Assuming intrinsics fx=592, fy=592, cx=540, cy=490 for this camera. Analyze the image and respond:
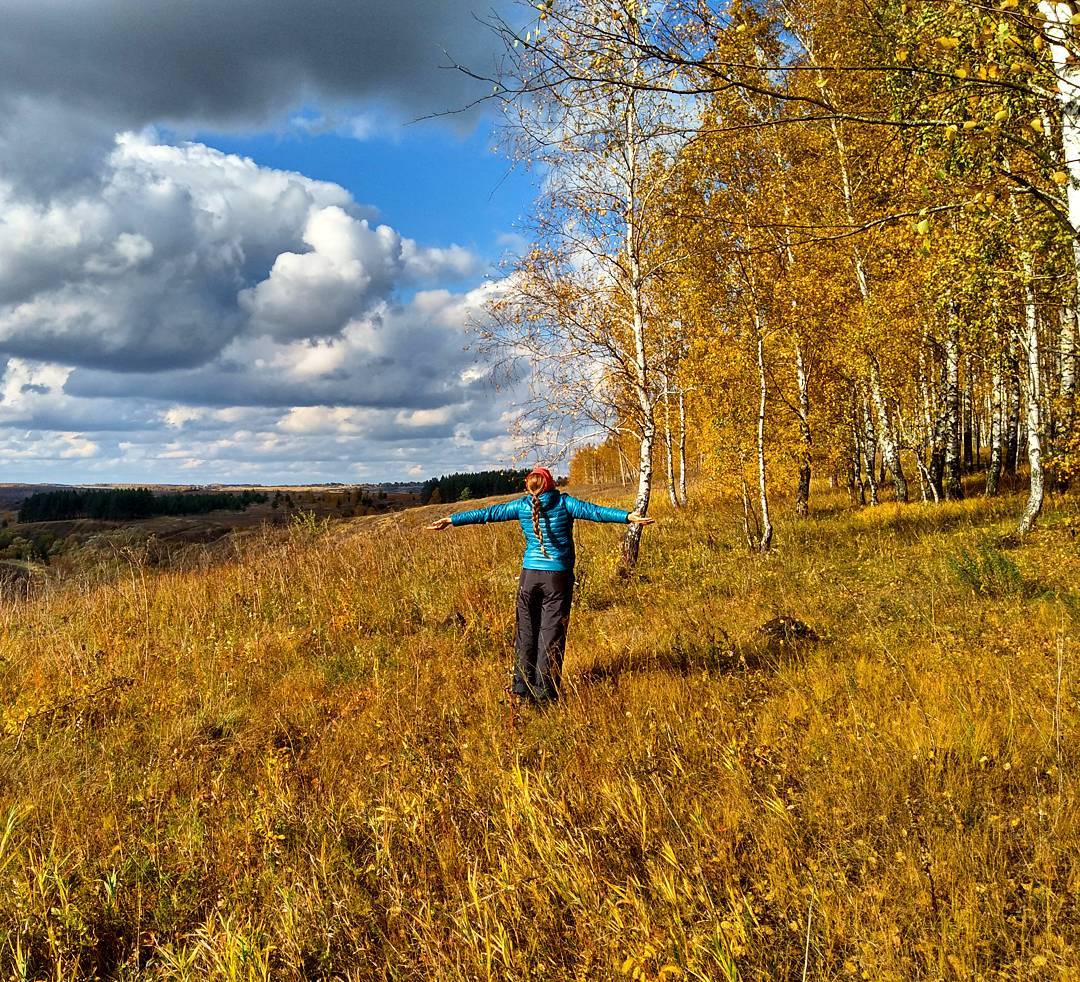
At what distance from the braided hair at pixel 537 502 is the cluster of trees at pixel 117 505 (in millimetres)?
143823

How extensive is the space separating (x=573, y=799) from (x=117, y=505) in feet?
512

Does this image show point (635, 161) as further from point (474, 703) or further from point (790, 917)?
point (790, 917)

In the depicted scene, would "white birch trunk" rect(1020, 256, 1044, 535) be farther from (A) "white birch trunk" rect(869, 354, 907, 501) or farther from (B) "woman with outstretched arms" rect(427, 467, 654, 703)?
(B) "woman with outstretched arms" rect(427, 467, 654, 703)

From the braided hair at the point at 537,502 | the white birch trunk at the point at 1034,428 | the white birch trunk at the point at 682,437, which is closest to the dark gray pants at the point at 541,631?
the braided hair at the point at 537,502

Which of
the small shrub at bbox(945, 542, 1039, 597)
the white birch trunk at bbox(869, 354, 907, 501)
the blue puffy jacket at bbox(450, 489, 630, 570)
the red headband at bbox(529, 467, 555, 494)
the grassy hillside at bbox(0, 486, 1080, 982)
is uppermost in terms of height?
the white birch trunk at bbox(869, 354, 907, 501)

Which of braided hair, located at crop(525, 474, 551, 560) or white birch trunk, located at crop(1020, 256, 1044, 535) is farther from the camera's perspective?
Answer: white birch trunk, located at crop(1020, 256, 1044, 535)

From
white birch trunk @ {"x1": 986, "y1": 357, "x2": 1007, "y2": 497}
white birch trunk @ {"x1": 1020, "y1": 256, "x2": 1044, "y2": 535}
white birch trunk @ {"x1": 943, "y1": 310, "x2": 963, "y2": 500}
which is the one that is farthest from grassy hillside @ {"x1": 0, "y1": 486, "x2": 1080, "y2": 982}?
white birch trunk @ {"x1": 986, "y1": 357, "x2": 1007, "y2": 497}

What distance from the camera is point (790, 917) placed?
2.61 metres

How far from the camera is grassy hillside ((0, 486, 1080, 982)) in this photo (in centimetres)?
254

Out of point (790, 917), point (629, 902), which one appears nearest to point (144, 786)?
point (629, 902)

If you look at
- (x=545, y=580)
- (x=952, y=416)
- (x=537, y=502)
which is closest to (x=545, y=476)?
(x=537, y=502)

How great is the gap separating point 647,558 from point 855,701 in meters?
8.38

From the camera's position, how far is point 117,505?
129 meters

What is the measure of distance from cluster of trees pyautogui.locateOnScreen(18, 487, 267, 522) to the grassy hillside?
141836 mm
